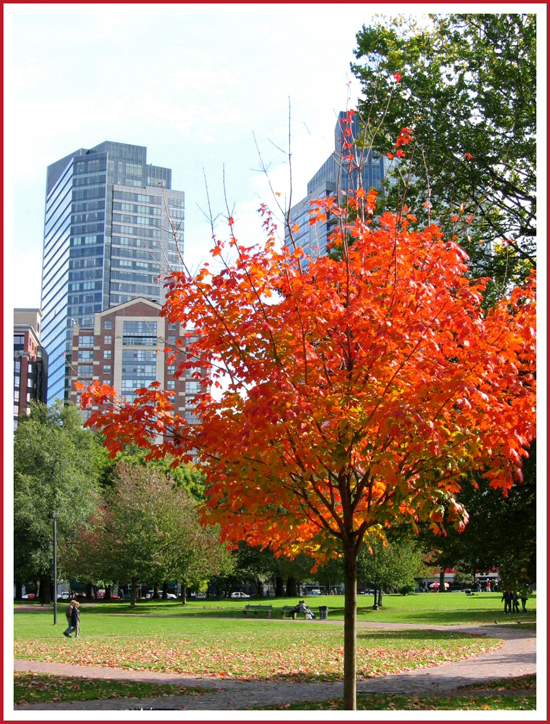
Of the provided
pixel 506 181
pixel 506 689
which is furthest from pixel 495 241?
pixel 506 689

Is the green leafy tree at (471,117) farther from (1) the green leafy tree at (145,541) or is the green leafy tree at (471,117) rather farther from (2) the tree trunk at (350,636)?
(1) the green leafy tree at (145,541)

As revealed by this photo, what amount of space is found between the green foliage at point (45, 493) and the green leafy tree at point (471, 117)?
36715 millimetres

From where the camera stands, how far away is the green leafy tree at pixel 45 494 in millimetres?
47688

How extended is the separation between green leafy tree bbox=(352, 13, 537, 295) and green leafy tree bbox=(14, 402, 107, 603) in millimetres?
36037

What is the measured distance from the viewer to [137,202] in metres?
150

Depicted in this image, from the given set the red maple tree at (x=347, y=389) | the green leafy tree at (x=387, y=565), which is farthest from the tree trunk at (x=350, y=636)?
the green leafy tree at (x=387, y=565)

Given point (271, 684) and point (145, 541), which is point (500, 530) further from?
point (145, 541)

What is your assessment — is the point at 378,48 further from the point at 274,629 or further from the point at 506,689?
the point at 274,629

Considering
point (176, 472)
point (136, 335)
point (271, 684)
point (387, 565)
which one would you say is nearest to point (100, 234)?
point (136, 335)

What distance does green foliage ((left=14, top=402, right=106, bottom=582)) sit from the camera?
47.7 m

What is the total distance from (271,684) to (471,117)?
1368 cm

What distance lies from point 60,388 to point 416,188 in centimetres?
11830

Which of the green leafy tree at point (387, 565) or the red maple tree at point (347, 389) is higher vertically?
the red maple tree at point (347, 389)

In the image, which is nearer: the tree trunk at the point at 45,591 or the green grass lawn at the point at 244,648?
the green grass lawn at the point at 244,648
